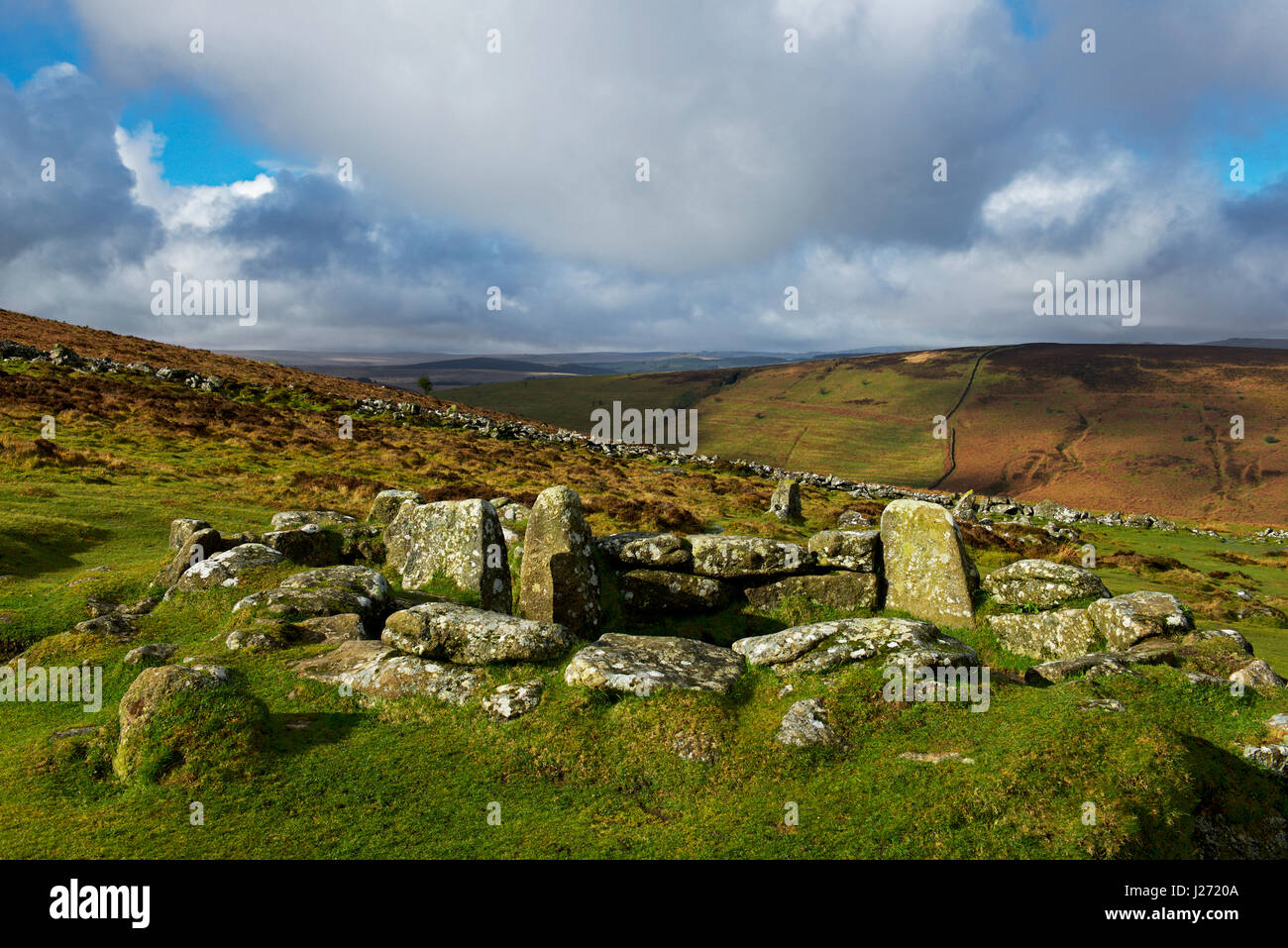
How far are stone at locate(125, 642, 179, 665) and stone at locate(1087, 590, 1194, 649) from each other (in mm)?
17616

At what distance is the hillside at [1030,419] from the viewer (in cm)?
10450

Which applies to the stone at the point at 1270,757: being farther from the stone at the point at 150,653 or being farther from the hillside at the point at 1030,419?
the hillside at the point at 1030,419

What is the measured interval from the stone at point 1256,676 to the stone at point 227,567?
18.1 meters

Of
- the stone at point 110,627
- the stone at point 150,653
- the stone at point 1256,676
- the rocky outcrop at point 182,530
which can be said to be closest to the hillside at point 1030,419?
the stone at point 1256,676

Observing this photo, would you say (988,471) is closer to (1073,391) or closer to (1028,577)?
(1073,391)

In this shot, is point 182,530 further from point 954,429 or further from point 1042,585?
point 954,429

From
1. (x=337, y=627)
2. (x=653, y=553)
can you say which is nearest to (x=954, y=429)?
(x=653, y=553)

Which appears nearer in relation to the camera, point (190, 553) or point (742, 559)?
point (190, 553)

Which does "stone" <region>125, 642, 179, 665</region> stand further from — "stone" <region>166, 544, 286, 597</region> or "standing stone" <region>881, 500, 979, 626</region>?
"standing stone" <region>881, 500, 979, 626</region>

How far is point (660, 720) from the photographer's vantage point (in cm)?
961

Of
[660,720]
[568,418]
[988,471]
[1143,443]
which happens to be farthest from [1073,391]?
[660,720]

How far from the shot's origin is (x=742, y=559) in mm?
16469

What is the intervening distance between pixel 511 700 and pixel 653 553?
686 centimetres
